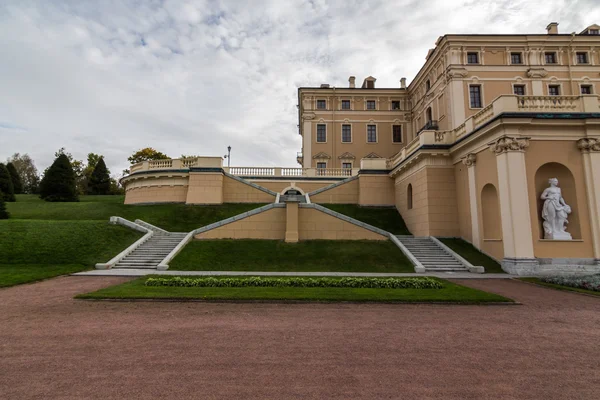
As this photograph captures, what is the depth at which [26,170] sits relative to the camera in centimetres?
7181

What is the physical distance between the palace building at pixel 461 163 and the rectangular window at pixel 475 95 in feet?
0.38

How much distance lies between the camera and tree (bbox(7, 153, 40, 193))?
6781 cm

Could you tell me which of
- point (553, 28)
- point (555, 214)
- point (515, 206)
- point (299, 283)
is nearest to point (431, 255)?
point (515, 206)

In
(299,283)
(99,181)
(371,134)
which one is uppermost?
(371,134)

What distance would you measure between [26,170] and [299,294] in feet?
291

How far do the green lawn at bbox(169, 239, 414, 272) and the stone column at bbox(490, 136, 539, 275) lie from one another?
537cm

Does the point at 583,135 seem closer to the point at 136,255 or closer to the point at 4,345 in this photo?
the point at 4,345

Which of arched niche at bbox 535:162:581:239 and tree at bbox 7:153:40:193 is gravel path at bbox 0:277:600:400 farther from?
tree at bbox 7:153:40:193

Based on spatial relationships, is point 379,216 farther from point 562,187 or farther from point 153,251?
point 153,251

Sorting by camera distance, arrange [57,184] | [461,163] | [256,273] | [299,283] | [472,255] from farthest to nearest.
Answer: [57,184], [461,163], [472,255], [256,273], [299,283]

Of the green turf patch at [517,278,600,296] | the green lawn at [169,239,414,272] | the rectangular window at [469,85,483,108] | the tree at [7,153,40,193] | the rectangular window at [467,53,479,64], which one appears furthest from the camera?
the tree at [7,153,40,193]

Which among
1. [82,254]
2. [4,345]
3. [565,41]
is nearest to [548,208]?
Result: [4,345]

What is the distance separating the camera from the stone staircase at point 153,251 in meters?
17.4

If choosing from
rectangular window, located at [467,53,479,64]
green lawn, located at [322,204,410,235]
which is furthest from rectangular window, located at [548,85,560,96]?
green lawn, located at [322,204,410,235]
